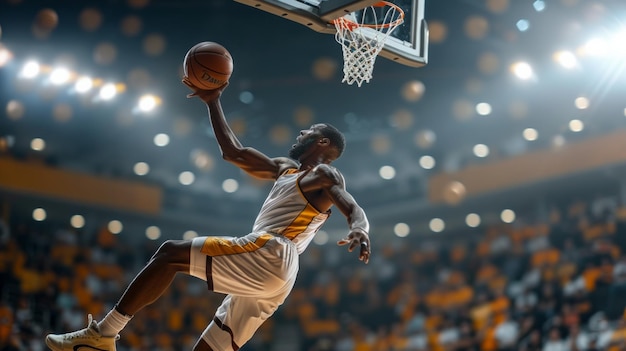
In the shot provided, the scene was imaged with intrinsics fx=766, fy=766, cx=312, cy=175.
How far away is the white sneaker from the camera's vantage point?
3.91m

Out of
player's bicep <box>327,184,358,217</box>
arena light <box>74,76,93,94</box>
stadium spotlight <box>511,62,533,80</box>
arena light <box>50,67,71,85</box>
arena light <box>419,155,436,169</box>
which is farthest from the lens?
arena light <box>419,155,436,169</box>

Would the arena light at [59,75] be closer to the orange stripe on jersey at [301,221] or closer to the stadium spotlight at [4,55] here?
the stadium spotlight at [4,55]

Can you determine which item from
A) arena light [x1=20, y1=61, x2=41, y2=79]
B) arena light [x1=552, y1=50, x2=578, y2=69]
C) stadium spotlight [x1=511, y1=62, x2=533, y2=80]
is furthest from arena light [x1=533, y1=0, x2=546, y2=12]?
arena light [x1=20, y1=61, x2=41, y2=79]

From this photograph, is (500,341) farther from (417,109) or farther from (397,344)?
(417,109)

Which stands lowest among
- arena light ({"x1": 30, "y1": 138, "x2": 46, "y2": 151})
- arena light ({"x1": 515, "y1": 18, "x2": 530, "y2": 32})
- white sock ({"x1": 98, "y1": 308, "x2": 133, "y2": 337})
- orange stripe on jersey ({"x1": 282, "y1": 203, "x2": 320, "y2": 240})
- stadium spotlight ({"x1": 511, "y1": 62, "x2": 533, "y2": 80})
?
white sock ({"x1": 98, "y1": 308, "x2": 133, "y2": 337})

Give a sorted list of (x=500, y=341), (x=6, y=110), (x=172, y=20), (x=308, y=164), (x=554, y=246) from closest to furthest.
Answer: (x=308, y=164), (x=500, y=341), (x=172, y=20), (x=554, y=246), (x=6, y=110)

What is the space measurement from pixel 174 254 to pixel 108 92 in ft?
36.7

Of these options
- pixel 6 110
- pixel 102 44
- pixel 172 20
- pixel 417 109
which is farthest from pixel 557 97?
pixel 6 110

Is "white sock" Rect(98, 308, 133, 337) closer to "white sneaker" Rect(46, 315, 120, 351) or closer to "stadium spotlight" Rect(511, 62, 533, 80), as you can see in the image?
"white sneaker" Rect(46, 315, 120, 351)

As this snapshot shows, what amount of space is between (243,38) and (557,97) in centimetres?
621

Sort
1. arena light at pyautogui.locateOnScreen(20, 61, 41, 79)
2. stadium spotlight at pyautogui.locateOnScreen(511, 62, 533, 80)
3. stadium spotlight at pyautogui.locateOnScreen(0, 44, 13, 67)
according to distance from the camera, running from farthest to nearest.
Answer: stadium spotlight at pyautogui.locateOnScreen(511, 62, 533, 80) → arena light at pyautogui.locateOnScreen(20, 61, 41, 79) → stadium spotlight at pyautogui.locateOnScreen(0, 44, 13, 67)

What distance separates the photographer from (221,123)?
4.84 meters

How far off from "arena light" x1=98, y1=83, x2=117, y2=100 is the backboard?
10.1 m

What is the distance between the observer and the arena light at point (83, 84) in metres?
Answer: 14.3
